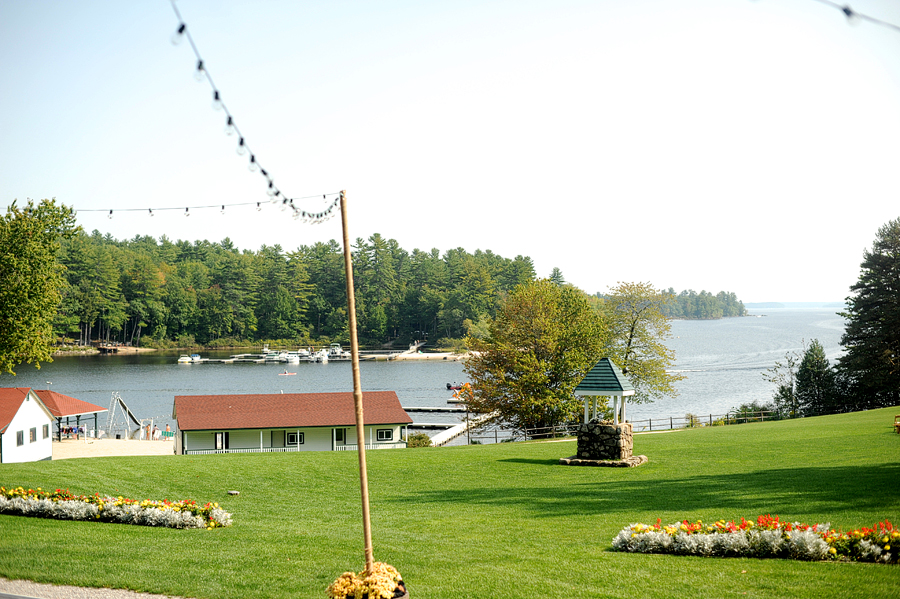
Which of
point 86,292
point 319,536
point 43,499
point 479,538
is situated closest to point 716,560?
point 479,538

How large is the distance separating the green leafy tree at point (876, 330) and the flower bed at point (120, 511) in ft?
159

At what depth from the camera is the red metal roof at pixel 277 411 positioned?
1377 inches

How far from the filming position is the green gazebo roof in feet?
71.8

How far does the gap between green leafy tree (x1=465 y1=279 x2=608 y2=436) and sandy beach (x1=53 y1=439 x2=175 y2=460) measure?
62.3 feet

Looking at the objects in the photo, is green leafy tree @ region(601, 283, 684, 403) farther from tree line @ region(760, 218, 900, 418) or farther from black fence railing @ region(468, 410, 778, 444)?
tree line @ region(760, 218, 900, 418)

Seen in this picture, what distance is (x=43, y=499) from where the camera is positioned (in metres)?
13.8

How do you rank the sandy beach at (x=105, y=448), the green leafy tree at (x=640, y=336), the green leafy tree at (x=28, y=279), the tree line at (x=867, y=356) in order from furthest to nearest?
the tree line at (x=867, y=356), the green leafy tree at (x=640, y=336), the sandy beach at (x=105, y=448), the green leafy tree at (x=28, y=279)

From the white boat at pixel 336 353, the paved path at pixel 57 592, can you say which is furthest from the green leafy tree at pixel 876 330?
the white boat at pixel 336 353

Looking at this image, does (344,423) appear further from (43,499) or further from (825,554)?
Answer: (825,554)

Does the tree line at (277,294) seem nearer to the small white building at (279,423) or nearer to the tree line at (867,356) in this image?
the tree line at (867,356)

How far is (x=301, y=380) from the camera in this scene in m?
89.6

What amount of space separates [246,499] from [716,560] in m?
11.7

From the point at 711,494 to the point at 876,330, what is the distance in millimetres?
41779

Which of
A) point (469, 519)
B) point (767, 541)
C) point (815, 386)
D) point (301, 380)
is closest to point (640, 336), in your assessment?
point (815, 386)
